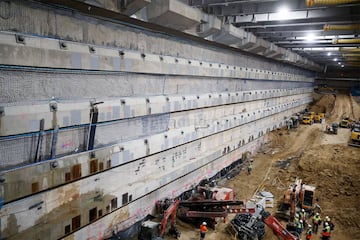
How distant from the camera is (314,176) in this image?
52.9 feet

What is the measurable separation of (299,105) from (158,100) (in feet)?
94.3

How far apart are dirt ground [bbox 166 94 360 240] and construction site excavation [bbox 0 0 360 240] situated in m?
0.10

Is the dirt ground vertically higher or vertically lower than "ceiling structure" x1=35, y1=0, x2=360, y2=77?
lower

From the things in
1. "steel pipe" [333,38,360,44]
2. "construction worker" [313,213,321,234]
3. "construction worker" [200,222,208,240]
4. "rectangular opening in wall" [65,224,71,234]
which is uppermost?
"steel pipe" [333,38,360,44]

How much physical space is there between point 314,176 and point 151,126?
1208cm

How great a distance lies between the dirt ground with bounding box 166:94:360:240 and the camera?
11234 mm

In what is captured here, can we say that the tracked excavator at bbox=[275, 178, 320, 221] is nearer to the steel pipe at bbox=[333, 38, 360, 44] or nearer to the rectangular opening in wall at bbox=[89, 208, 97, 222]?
the steel pipe at bbox=[333, 38, 360, 44]

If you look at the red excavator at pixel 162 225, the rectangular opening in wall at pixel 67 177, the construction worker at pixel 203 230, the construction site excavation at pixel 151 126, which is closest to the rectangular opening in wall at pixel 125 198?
the construction site excavation at pixel 151 126

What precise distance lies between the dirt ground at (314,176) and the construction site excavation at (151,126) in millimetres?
96

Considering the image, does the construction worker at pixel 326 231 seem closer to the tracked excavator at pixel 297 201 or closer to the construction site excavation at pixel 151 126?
the construction site excavation at pixel 151 126

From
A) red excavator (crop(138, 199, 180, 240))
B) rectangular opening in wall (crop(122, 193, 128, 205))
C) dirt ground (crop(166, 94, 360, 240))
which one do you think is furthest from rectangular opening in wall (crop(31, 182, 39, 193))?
dirt ground (crop(166, 94, 360, 240))

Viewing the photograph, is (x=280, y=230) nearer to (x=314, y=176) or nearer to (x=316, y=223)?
(x=316, y=223)

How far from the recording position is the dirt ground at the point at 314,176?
→ 1123cm

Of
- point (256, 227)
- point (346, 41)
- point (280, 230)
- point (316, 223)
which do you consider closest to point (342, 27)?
point (346, 41)
